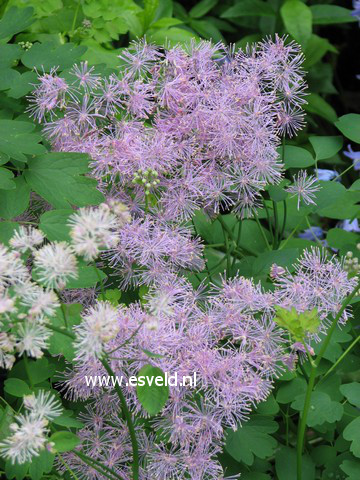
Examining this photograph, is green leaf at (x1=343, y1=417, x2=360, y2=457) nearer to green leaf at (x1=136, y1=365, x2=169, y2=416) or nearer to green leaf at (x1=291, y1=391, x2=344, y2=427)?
green leaf at (x1=291, y1=391, x2=344, y2=427)

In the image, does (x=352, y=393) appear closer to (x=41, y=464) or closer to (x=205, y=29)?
(x=41, y=464)

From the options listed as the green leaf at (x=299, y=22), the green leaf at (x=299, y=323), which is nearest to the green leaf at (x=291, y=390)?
the green leaf at (x=299, y=323)

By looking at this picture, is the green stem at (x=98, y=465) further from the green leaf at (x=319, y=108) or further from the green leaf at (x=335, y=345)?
the green leaf at (x=319, y=108)

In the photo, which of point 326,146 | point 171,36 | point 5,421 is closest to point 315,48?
point 171,36

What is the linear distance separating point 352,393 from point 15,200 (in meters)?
0.64

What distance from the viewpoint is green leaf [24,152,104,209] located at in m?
1.21

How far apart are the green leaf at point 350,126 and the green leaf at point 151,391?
2.21 ft

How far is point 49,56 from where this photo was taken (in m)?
1.36

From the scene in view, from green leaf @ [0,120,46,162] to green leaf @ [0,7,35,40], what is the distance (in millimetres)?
195

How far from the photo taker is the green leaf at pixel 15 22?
1.35 m

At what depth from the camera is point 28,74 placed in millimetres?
1347

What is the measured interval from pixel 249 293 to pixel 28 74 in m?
0.56

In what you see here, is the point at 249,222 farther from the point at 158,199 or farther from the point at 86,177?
the point at 86,177

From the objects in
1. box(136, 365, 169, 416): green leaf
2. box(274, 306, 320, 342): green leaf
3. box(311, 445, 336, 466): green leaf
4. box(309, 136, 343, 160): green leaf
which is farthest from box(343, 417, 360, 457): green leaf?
box(309, 136, 343, 160): green leaf
